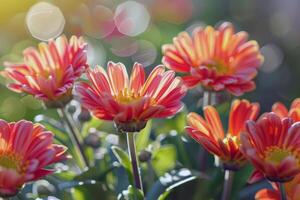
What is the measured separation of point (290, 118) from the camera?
1.07 m

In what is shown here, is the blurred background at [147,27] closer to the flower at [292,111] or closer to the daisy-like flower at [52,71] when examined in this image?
the daisy-like flower at [52,71]

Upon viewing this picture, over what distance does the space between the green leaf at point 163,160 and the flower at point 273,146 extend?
29cm

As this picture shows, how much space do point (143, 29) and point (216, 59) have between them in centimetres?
133

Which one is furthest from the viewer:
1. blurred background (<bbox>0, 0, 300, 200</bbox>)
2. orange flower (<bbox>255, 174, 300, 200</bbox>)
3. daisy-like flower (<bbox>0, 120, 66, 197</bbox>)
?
blurred background (<bbox>0, 0, 300, 200</bbox>)

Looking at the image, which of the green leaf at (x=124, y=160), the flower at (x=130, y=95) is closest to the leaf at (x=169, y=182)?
the green leaf at (x=124, y=160)

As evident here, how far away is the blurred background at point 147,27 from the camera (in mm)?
2422

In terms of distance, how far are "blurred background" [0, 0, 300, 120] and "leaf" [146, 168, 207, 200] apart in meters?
0.88

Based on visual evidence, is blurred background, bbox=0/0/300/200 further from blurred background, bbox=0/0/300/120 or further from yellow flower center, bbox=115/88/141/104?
yellow flower center, bbox=115/88/141/104

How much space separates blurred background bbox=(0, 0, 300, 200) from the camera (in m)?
2.33

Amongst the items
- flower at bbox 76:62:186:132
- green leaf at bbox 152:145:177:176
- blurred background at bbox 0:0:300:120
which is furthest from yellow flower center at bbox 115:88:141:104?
blurred background at bbox 0:0:300:120

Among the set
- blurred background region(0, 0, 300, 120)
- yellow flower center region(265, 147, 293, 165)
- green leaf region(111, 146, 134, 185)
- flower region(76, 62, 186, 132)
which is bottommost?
blurred background region(0, 0, 300, 120)

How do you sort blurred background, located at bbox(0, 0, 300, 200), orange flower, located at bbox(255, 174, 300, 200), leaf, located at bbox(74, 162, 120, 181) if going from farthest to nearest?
blurred background, located at bbox(0, 0, 300, 200)
leaf, located at bbox(74, 162, 120, 181)
orange flower, located at bbox(255, 174, 300, 200)

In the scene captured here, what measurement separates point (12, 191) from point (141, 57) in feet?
4.81

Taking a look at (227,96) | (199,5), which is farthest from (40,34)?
(227,96)
